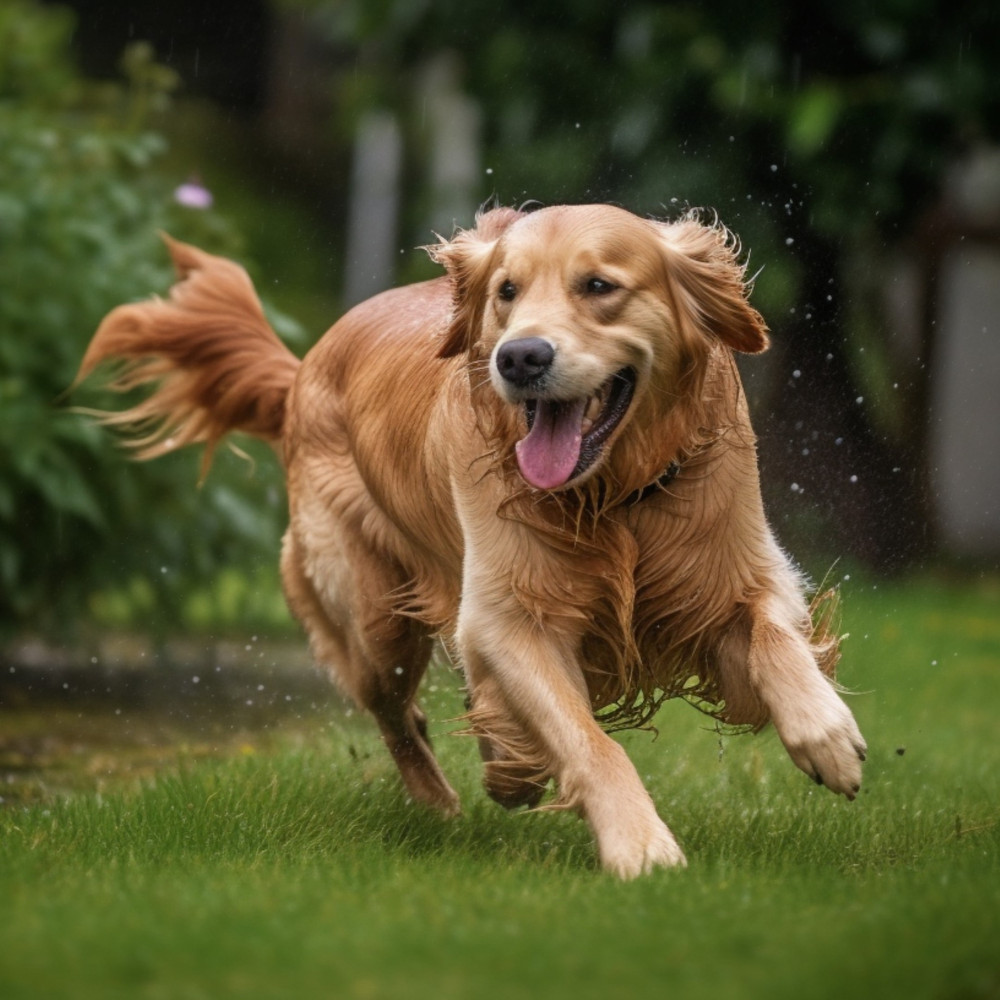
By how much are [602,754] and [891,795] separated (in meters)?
1.18

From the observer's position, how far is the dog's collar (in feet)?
12.0

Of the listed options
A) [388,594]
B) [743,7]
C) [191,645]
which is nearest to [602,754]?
[388,594]

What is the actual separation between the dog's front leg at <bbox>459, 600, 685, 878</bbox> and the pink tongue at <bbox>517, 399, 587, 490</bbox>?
13.2 inches

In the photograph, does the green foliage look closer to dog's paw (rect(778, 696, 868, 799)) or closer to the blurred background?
the blurred background

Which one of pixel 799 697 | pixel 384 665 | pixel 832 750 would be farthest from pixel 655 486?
pixel 384 665

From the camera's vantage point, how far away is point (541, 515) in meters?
3.69

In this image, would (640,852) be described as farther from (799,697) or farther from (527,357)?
(527,357)

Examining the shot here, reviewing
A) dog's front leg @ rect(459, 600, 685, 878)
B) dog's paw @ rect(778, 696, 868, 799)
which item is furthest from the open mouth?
dog's paw @ rect(778, 696, 868, 799)

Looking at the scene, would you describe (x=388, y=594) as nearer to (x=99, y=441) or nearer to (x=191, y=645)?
(x=99, y=441)

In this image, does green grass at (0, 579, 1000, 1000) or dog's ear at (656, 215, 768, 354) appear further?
dog's ear at (656, 215, 768, 354)

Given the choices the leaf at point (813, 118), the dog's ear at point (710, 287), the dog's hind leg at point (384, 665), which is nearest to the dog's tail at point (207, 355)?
the dog's hind leg at point (384, 665)

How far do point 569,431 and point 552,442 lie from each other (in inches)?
1.6

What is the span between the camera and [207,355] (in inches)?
198

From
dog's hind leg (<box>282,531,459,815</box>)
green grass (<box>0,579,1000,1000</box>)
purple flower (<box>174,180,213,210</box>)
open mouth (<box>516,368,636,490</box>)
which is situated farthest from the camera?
purple flower (<box>174,180,213,210</box>)
